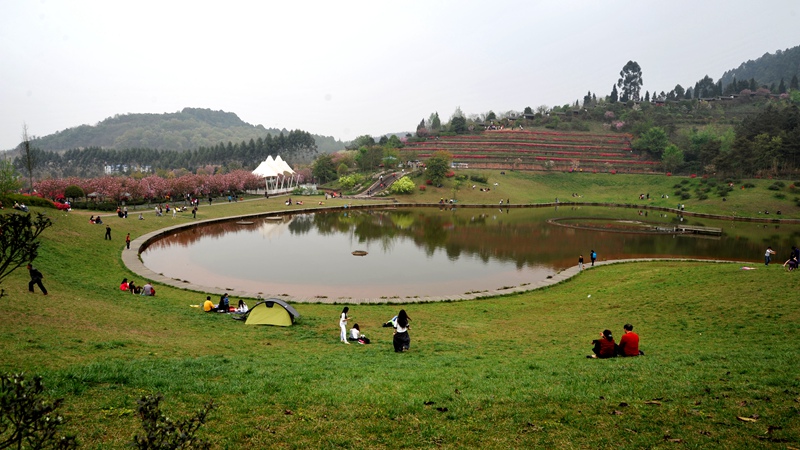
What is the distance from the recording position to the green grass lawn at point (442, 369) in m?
7.01

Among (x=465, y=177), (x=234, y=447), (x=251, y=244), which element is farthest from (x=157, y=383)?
(x=465, y=177)

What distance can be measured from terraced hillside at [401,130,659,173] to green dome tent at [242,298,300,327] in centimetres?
8457

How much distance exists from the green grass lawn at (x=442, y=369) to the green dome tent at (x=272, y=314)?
0.48m

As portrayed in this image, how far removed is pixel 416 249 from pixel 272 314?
2004cm

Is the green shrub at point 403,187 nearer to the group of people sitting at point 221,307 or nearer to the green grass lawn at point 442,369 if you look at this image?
the green grass lawn at point 442,369

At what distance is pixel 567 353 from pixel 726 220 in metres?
62.3

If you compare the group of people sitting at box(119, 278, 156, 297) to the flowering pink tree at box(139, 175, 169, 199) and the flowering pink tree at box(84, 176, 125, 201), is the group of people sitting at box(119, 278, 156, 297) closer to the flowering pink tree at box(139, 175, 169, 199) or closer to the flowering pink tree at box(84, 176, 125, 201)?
the flowering pink tree at box(84, 176, 125, 201)

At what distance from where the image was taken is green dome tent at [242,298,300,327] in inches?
653

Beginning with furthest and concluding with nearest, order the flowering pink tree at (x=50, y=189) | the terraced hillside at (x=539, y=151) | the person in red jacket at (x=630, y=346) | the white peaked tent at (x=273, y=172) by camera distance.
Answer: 1. the terraced hillside at (x=539, y=151)
2. the white peaked tent at (x=273, y=172)
3. the flowering pink tree at (x=50, y=189)
4. the person in red jacket at (x=630, y=346)

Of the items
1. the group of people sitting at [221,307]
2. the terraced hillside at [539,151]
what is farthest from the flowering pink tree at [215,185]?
the group of people sitting at [221,307]

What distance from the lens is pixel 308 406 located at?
7980mm

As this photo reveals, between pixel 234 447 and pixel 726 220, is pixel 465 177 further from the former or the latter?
pixel 234 447

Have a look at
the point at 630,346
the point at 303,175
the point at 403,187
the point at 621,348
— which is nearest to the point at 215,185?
the point at 403,187

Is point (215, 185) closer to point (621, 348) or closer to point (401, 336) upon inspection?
point (401, 336)
